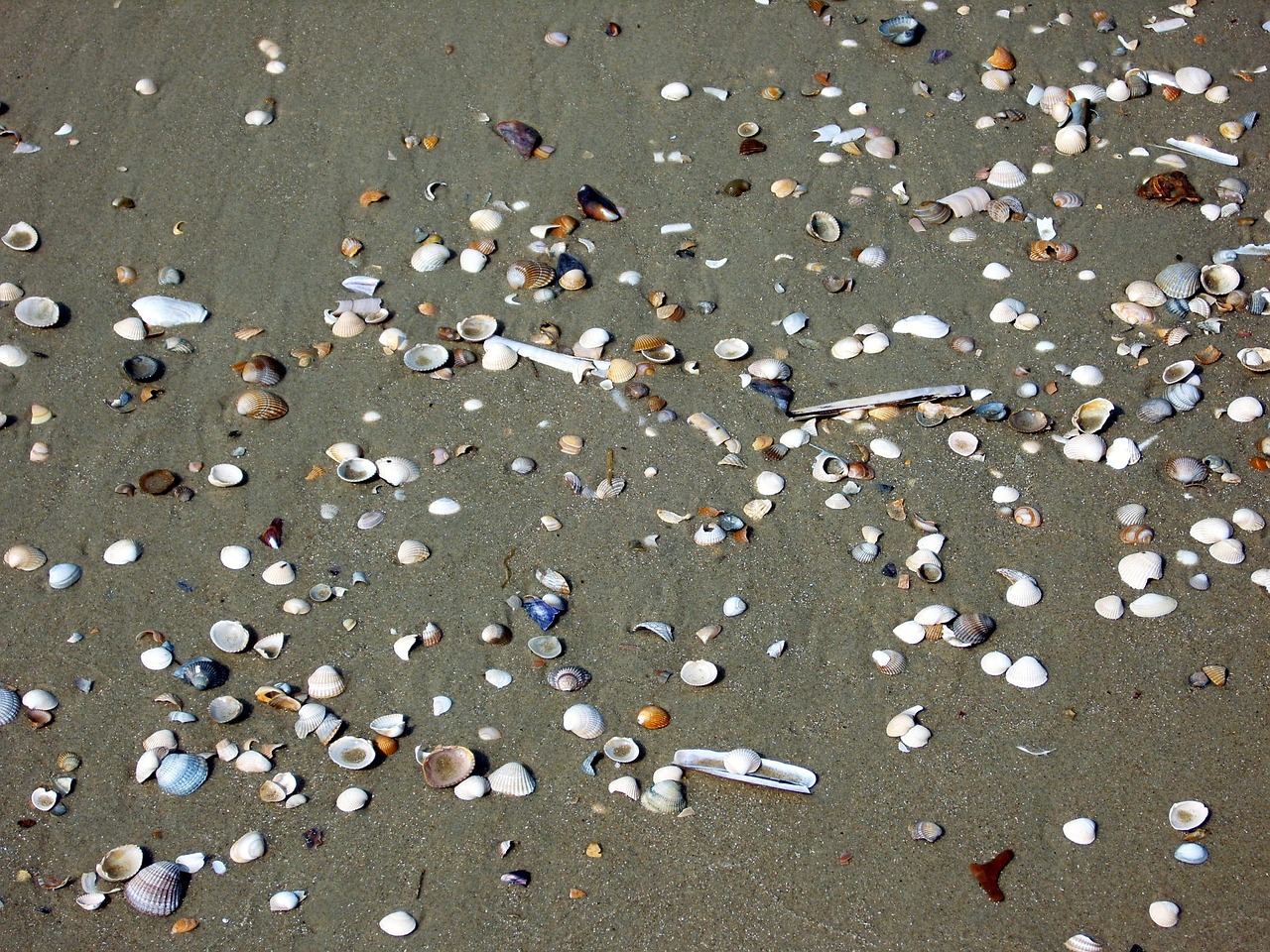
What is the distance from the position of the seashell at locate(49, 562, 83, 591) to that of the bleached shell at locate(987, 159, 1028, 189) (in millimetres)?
4051

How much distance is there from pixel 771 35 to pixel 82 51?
11.5ft

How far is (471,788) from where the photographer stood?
2904 mm

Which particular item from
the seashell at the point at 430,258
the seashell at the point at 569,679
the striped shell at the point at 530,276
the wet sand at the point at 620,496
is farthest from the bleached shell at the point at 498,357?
the seashell at the point at 569,679

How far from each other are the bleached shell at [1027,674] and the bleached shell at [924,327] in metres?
1.40

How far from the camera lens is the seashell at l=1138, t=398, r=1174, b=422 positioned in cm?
369

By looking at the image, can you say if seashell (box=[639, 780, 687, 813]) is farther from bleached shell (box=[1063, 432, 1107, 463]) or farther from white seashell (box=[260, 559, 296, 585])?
bleached shell (box=[1063, 432, 1107, 463])

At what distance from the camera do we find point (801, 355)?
3916 millimetres

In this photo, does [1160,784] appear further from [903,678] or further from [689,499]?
[689,499]

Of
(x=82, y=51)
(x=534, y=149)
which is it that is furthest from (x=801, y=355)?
(x=82, y=51)

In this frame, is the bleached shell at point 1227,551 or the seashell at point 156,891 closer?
the seashell at point 156,891

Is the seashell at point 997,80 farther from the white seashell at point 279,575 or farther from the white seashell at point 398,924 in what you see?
the white seashell at point 398,924

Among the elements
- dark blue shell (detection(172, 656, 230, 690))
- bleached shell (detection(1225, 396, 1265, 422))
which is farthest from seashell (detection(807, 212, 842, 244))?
dark blue shell (detection(172, 656, 230, 690))

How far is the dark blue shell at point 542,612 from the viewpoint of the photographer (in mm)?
3219

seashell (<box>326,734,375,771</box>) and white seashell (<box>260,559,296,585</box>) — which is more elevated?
white seashell (<box>260,559,296,585</box>)
